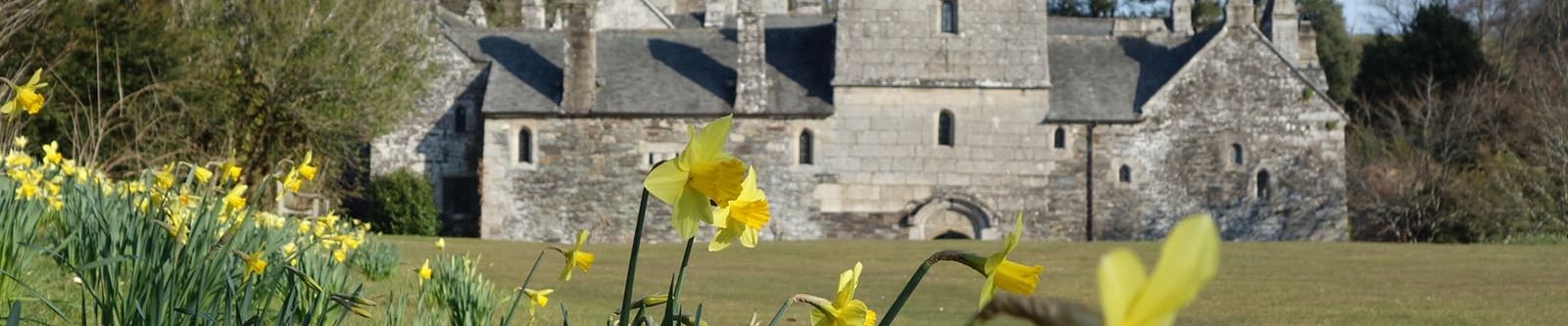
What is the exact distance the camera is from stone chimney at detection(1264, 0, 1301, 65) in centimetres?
4350

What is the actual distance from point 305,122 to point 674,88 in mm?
8759

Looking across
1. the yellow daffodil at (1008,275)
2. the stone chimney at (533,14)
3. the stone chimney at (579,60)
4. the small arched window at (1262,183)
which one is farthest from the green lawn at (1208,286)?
the stone chimney at (533,14)

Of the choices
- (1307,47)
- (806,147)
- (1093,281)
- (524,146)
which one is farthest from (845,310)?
(1307,47)

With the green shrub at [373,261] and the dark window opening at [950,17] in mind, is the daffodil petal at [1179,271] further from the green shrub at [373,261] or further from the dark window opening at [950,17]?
the dark window opening at [950,17]

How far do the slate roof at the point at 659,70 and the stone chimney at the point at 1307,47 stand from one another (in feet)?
36.6

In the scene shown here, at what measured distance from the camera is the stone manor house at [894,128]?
124 feet

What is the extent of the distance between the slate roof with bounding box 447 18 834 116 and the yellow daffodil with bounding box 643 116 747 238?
34.3 metres

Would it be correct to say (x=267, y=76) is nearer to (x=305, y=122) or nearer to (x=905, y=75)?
(x=305, y=122)

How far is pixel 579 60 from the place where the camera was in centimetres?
3753

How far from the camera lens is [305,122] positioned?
103ft

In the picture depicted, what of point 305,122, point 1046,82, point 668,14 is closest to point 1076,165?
point 1046,82

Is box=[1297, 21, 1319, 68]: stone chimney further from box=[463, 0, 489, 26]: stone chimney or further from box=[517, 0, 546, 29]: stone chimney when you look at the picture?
box=[463, 0, 489, 26]: stone chimney

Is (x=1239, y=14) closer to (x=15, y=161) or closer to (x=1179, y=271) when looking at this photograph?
(x=15, y=161)

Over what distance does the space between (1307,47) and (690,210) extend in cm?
4252
